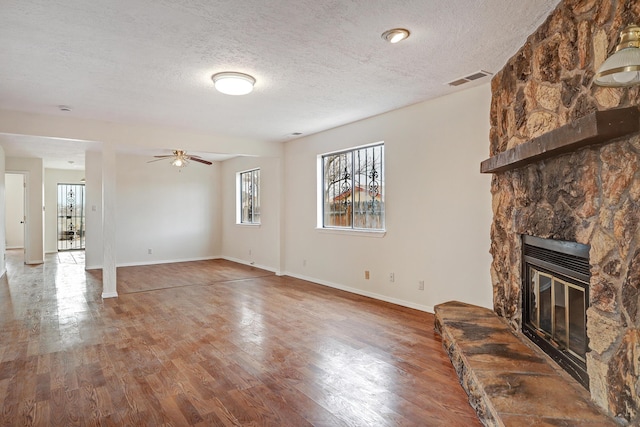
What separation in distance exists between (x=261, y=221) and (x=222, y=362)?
4.92m

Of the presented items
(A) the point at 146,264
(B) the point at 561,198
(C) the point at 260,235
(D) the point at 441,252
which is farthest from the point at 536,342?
(A) the point at 146,264

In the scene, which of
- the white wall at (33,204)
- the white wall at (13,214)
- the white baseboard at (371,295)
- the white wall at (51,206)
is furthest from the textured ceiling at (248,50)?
the white wall at (13,214)

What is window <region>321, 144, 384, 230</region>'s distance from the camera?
507cm

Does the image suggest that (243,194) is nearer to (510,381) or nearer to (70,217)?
(70,217)

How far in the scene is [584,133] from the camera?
1.70m

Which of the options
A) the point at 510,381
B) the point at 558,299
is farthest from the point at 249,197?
the point at 510,381

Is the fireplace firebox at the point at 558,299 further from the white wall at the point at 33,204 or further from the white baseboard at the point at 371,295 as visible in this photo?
the white wall at the point at 33,204

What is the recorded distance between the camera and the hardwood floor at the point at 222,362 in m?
2.20

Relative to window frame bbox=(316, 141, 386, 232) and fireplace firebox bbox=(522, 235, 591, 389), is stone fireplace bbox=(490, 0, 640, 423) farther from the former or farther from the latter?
window frame bbox=(316, 141, 386, 232)

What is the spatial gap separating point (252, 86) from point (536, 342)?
10.6 feet

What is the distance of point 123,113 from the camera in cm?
464

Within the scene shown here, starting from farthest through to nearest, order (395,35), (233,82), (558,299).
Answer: (233,82)
(395,35)
(558,299)

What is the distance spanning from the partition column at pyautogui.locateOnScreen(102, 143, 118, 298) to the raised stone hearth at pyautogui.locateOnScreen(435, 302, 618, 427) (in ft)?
14.9

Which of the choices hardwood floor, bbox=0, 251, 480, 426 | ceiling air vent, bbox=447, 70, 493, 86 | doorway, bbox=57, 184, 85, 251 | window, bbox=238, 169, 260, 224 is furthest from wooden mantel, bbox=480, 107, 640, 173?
doorway, bbox=57, 184, 85, 251
